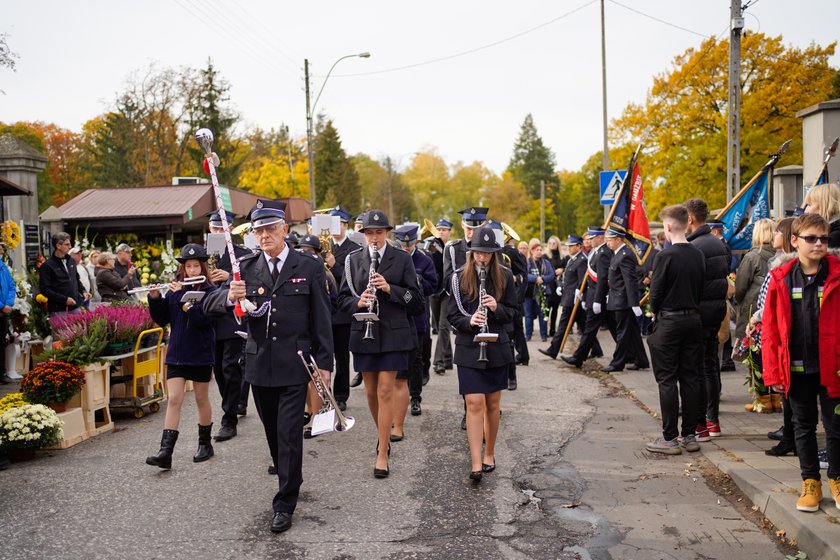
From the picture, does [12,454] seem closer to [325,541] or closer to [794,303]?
[325,541]

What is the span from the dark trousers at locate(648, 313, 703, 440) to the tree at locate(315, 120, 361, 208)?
226 feet

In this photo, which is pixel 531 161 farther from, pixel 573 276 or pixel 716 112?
pixel 573 276

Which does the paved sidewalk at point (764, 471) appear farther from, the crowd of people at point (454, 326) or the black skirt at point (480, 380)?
the black skirt at point (480, 380)

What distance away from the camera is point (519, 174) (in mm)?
104875

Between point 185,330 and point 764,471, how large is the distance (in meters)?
4.90

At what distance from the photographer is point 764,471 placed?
6016 millimetres

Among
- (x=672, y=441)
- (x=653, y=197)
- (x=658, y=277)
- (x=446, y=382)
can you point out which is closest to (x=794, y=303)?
(x=658, y=277)

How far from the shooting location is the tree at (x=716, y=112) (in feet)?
113

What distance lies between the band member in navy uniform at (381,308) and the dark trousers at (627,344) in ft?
17.6

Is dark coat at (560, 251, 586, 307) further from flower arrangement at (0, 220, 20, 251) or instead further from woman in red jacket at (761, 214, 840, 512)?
flower arrangement at (0, 220, 20, 251)

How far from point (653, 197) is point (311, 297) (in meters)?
35.9

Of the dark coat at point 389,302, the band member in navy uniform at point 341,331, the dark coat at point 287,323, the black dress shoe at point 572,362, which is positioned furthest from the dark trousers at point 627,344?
the dark coat at point 287,323

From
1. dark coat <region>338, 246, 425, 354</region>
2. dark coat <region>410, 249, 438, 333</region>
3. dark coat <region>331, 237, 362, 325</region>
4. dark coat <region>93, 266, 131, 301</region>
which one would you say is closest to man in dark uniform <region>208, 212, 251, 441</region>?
dark coat <region>331, 237, 362, 325</region>

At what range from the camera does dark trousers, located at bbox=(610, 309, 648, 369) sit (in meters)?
11.6
